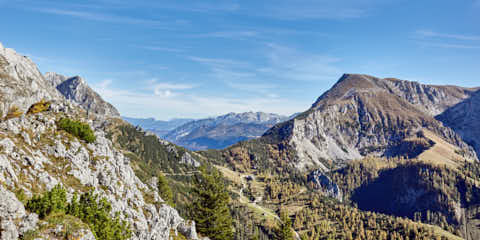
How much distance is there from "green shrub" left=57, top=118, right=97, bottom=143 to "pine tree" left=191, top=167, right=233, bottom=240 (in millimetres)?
31160

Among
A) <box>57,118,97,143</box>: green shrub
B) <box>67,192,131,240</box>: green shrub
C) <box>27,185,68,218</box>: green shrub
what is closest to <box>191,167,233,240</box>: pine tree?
<box>57,118,97,143</box>: green shrub

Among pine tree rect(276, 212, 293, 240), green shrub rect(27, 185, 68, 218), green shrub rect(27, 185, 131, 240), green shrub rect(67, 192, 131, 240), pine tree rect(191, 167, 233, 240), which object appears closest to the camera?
green shrub rect(27, 185, 68, 218)

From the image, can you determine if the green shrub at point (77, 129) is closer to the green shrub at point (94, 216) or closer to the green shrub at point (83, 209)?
the green shrub at point (83, 209)

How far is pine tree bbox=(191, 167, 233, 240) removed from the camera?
6931 cm

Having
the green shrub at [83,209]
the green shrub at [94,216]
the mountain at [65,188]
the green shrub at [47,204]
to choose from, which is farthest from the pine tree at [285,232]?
the green shrub at [47,204]

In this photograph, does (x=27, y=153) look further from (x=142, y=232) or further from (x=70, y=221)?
(x=142, y=232)

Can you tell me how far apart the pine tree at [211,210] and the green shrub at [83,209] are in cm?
3657

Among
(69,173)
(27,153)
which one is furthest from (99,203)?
(27,153)

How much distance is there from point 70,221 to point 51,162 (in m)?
15.1

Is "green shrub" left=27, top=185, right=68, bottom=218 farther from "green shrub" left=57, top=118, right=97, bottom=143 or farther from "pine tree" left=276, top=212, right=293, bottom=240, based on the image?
"pine tree" left=276, top=212, right=293, bottom=240

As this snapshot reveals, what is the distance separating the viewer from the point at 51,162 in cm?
3562

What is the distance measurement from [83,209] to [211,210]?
44008mm

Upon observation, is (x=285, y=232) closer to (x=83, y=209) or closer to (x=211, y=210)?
(x=211, y=210)

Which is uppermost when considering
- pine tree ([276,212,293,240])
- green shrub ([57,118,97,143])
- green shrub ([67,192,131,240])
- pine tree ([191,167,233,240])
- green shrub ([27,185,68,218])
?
green shrub ([57,118,97,143])
